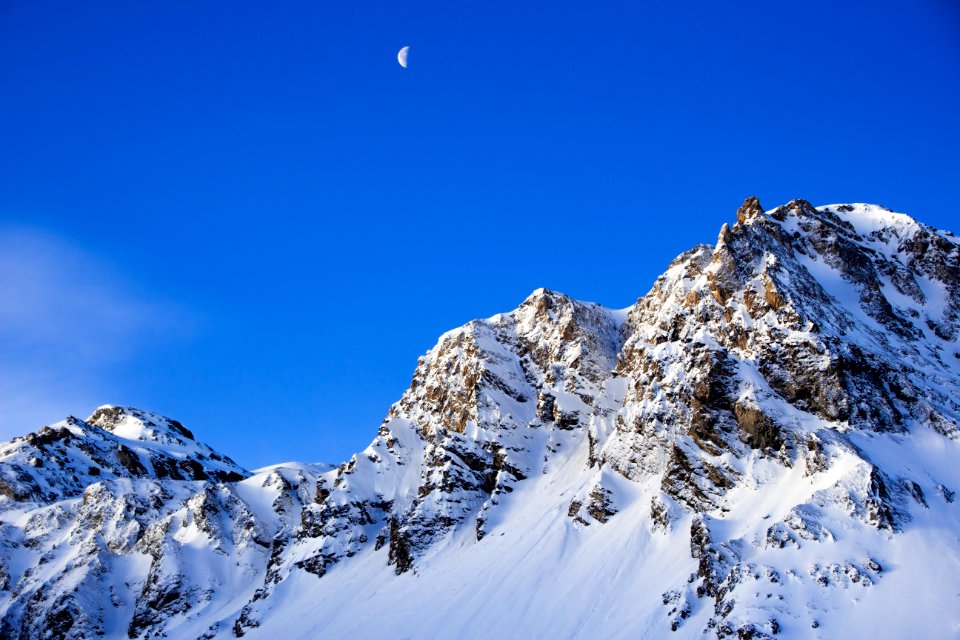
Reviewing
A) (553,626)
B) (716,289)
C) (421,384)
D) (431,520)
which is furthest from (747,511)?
(421,384)

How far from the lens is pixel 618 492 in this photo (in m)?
97.1

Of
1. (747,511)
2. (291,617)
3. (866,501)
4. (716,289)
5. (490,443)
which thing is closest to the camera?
(866,501)

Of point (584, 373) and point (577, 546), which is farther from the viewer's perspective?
point (584, 373)

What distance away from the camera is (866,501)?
69375 millimetres

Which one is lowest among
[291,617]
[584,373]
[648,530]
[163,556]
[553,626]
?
[553,626]

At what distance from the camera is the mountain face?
69.0 m

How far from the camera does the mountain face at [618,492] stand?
Result: 6900 cm

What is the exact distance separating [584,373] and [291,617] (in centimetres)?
5684

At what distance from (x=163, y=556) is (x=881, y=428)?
107198mm

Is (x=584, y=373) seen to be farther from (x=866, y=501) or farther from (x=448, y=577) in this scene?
(x=866, y=501)

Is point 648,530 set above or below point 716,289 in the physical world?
below

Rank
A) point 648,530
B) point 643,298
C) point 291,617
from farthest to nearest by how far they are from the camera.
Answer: point 643,298 → point 291,617 → point 648,530

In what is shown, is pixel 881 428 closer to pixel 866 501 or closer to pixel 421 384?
pixel 866 501

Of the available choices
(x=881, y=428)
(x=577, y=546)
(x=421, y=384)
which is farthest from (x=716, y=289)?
(x=421, y=384)
